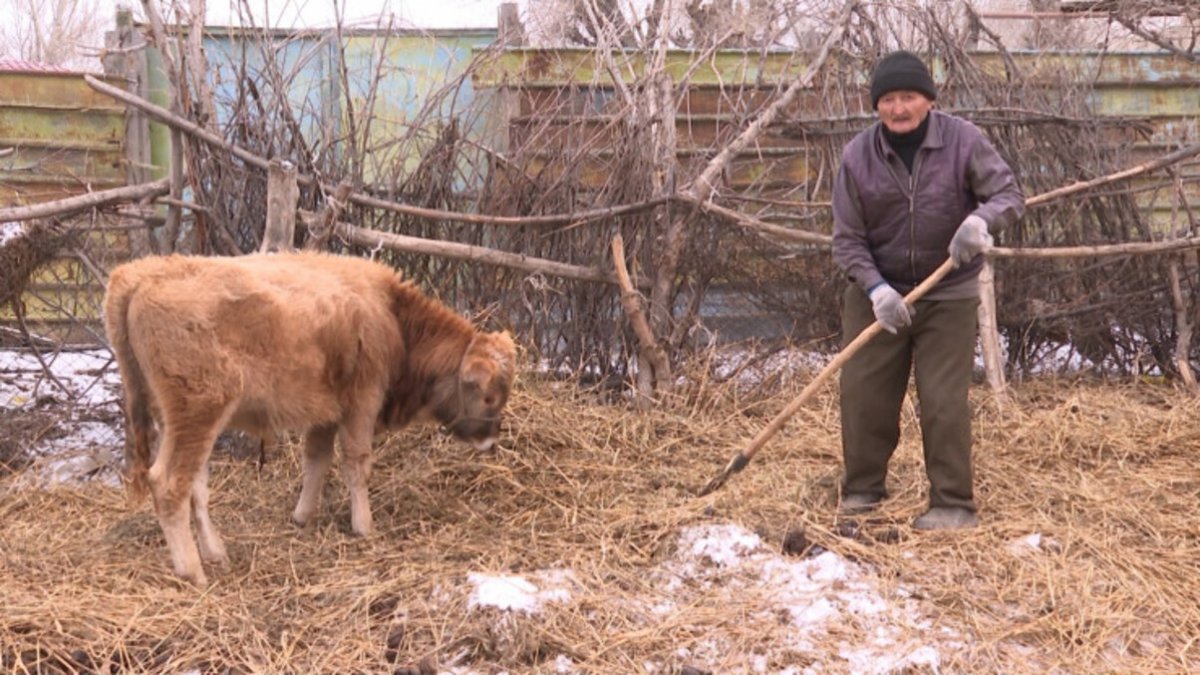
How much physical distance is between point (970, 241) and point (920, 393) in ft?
2.95

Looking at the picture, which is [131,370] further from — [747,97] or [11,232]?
[747,97]

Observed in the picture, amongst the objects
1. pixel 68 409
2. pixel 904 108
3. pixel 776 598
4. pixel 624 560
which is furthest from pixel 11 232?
pixel 904 108

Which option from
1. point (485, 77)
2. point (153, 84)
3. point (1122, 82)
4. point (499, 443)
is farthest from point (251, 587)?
point (1122, 82)

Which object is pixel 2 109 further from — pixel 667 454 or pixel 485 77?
pixel 667 454

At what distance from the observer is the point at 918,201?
Answer: 5.44 metres

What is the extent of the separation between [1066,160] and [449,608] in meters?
5.81

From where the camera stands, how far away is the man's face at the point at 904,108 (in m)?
5.35

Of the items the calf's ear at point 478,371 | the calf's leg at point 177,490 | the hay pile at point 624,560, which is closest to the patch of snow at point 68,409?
the hay pile at point 624,560

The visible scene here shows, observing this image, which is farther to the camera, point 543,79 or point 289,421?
point 543,79

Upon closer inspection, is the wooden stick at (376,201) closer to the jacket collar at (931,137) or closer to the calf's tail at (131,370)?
the calf's tail at (131,370)

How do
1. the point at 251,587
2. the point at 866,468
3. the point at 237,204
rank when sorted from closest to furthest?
the point at 251,587 → the point at 866,468 → the point at 237,204

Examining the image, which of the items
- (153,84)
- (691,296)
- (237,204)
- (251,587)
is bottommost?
(251,587)

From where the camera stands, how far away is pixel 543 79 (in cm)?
834

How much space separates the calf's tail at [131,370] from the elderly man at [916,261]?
3.17 m
